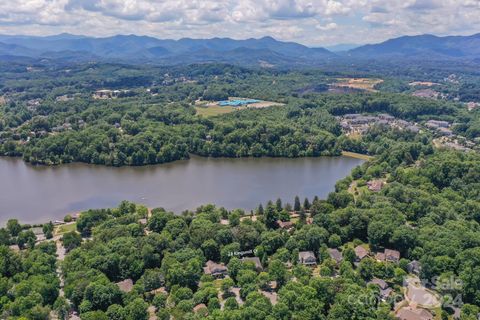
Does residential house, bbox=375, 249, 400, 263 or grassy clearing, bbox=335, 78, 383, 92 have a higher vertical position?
grassy clearing, bbox=335, 78, 383, 92

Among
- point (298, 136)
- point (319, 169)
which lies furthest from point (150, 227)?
point (298, 136)

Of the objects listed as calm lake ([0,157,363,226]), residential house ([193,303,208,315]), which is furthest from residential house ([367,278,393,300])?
calm lake ([0,157,363,226])

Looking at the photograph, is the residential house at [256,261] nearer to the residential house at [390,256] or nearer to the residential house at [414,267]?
the residential house at [390,256]

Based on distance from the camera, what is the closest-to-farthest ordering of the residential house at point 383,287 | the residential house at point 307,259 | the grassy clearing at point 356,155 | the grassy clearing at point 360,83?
1. the residential house at point 383,287
2. the residential house at point 307,259
3. the grassy clearing at point 356,155
4. the grassy clearing at point 360,83

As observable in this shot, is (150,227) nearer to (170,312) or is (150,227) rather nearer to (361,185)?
(170,312)

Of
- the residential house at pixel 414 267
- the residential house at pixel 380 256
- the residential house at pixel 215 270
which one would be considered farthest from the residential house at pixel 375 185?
the residential house at pixel 215 270

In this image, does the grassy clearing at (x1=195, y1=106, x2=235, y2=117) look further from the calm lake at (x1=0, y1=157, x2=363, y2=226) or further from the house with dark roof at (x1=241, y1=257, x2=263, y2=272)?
the house with dark roof at (x1=241, y1=257, x2=263, y2=272)

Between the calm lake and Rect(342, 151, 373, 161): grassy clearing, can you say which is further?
Rect(342, 151, 373, 161): grassy clearing

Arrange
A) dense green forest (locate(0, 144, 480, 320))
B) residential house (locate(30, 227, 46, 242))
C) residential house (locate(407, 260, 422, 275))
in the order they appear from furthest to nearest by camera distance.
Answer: residential house (locate(30, 227, 46, 242)) → residential house (locate(407, 260, 422, 275)) → dense green forest (locate(0, 144, 480, 320))
